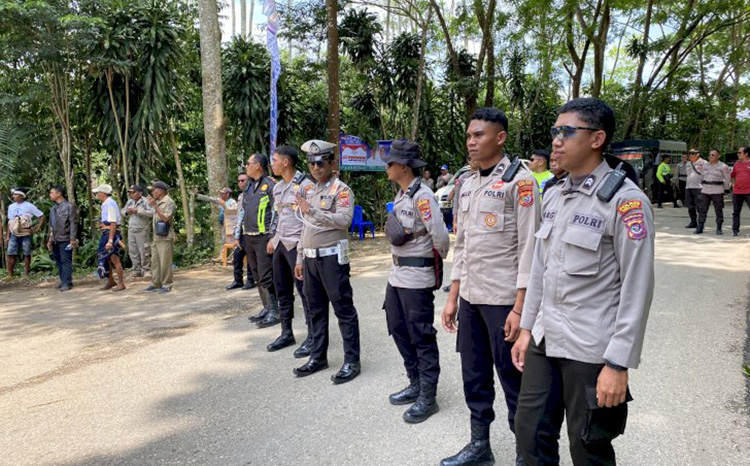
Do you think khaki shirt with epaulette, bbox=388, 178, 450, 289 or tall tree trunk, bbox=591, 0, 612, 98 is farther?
tall tree trunk, bbox=591, 0, 612, 98

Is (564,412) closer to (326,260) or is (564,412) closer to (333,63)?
(326,260)

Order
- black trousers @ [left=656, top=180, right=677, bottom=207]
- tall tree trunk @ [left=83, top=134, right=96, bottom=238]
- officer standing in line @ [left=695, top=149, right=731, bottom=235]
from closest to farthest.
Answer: officer standing in line @ [left=695, top=149, right=731, bottom=235], tall tree trunk @ [left=83, top=134, right=96, bottom=238], black trousers @ [left=656, top=180, right=677, bottom=207]

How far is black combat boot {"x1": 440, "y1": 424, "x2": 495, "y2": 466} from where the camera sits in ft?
8.96

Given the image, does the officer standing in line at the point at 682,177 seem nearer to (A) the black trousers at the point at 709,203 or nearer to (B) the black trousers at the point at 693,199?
(B) the black trousers at the point at 693,199

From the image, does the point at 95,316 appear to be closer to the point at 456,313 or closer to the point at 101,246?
the point at 101,246

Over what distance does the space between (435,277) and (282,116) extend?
32.4 feet

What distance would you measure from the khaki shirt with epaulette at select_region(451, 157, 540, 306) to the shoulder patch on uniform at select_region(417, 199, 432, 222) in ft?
1.76

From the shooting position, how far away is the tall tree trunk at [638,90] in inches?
813

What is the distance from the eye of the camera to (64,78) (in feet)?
33.9

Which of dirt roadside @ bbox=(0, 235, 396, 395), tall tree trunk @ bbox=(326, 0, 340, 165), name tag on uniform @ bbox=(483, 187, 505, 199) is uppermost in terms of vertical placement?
tall tree trunk @ bbox=(326, 0, 340, 165)

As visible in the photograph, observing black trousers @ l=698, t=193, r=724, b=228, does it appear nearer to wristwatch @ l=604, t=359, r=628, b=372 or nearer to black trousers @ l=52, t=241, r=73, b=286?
wristwatch @ l=604, t=359, r=628, b=372

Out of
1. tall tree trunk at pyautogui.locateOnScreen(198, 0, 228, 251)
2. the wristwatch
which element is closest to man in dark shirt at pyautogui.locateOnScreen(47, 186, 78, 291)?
tall tree trunk at pyautogui.locateOnScreen(198, 0, 228, 251)

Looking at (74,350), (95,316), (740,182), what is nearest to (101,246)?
(95,316)

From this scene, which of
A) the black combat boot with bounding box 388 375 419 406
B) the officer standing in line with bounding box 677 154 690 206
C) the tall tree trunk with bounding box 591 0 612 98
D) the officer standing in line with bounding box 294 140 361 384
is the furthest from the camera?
the tall tree trunk with bounding box 591 0 612 98
